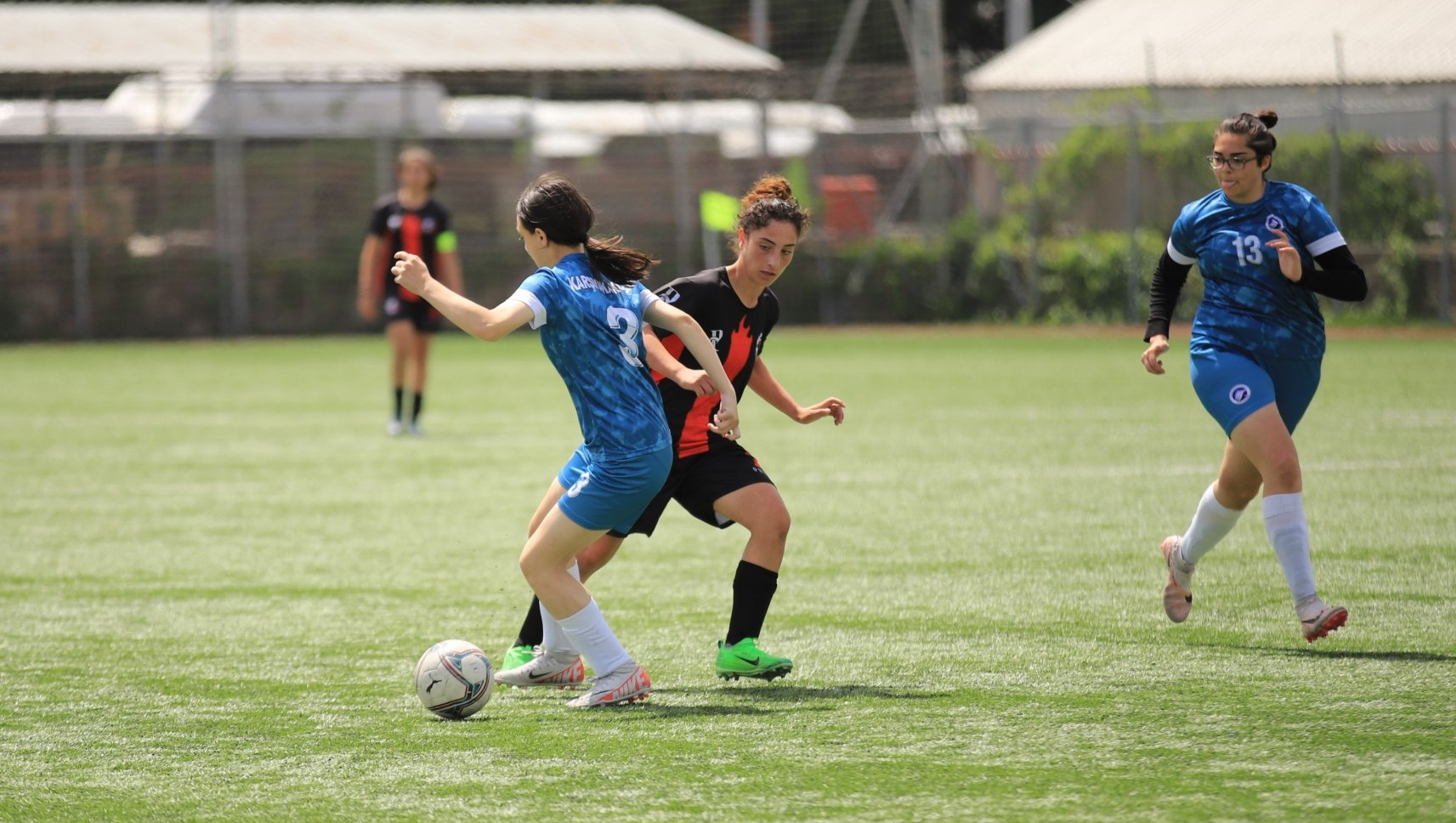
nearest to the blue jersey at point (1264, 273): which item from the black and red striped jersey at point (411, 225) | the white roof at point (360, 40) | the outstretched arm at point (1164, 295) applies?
the outstretched arm at point (1164, 295)

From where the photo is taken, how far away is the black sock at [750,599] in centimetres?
561

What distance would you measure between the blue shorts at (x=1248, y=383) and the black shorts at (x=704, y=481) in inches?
64.0

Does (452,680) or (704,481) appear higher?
(704,481)

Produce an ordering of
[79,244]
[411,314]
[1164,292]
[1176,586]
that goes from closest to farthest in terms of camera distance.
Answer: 1. [1176,586]
2. [1164,292]
3. [411,314]
4. [79,244]

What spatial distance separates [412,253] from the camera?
45.6 feet

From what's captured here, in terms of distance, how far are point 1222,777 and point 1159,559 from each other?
3498 millimetres

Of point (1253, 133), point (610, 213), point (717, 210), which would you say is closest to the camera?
point (1253, 133)

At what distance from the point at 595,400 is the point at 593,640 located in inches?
28.8

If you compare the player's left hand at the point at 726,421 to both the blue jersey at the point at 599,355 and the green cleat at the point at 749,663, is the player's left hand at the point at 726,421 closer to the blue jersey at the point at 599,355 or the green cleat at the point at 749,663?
the blue jersey at the point at 599,355

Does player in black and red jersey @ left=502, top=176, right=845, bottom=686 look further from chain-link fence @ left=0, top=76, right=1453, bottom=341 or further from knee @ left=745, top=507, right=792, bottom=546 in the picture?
chain-link fence @ left=0, top=76, right=1453, bottom=341

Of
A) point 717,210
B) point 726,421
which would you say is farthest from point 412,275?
point 717,210

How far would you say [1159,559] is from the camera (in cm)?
769

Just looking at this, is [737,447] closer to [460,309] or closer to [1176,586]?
[460,309]

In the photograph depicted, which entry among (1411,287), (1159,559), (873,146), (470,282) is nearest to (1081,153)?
(873,146)
